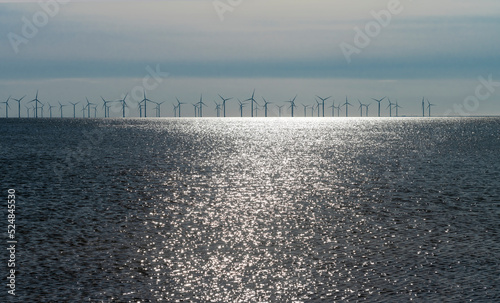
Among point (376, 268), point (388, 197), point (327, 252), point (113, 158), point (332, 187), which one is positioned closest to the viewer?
point (376, 268)

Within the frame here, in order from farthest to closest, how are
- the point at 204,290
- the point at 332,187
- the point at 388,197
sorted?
the point at 332,187 < the point at 388,197 < the point at 204,290

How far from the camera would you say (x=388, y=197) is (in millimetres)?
52594

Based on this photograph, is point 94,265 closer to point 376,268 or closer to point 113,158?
point 376,268

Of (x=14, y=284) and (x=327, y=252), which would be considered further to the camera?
(x=327, y=252)

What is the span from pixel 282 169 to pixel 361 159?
23591 mm

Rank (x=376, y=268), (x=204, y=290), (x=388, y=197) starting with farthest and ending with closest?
(x=388, y=197), (x=376, y=268), (x=204, y=290)

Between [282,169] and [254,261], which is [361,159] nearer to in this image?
[282,169]

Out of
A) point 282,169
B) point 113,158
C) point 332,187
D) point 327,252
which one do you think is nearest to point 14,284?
point 327,252

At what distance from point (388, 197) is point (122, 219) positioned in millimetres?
23395

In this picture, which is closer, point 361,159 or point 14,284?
point 14,284

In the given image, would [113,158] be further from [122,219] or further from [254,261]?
[254,261]

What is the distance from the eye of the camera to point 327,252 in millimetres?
31203

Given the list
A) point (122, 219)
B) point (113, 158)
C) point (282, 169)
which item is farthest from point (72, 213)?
point (113, 158)

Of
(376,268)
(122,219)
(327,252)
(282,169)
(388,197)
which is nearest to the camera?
(376,268)
